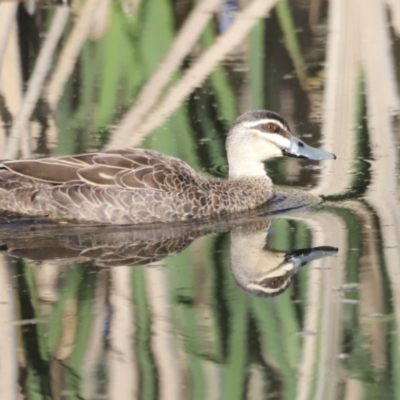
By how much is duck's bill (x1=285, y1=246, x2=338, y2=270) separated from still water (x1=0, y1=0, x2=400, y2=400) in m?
0.02

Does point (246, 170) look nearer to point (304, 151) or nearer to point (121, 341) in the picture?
point (304, 151)

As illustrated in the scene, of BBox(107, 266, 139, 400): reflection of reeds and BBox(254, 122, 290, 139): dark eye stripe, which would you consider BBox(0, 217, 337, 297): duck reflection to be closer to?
BBox(107, 266, 139, 400): reflection of reeds

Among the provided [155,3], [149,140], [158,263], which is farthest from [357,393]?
[155,3]

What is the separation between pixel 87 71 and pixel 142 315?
5.51 meters

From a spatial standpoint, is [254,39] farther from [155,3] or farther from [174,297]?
[174,297]

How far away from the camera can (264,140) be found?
10.6 m

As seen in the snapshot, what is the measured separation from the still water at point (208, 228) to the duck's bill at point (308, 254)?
22 mm

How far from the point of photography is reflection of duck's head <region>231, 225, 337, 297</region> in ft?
27.9

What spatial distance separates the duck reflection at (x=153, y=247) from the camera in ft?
28.8

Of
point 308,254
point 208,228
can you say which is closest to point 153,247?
point 208,228

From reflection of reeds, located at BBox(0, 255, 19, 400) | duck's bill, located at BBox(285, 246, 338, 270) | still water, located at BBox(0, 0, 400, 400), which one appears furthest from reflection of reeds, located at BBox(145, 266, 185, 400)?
duck's bill, located at BBox(285, 246, 338, 270)

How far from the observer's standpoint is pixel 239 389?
6871 mm

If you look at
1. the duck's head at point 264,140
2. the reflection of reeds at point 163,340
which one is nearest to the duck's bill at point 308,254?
the reflection of reeds at point 163,340

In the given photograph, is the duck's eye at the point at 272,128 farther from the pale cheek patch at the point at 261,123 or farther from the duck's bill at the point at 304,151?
the duck's bill at the point at 304,151
